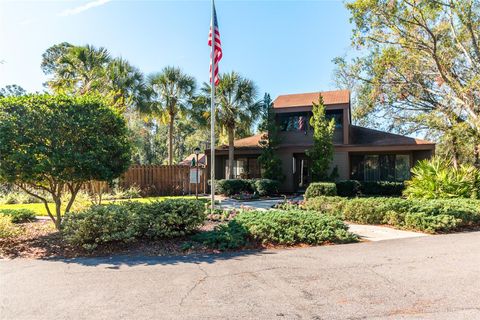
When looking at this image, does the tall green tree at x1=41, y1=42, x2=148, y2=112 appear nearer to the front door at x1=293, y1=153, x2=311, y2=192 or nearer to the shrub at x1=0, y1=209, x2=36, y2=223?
the shrub at x1=0, y1=209, x2=36, y2=223

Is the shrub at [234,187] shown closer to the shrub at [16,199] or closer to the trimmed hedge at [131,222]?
the shrub at [16,199]

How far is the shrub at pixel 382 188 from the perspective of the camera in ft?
57.0

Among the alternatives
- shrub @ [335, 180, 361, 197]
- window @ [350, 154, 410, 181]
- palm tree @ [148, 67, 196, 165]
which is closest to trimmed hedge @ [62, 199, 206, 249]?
shrub @ [335, 180, 361, 197]

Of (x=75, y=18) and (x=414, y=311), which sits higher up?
(x=75, y=18)

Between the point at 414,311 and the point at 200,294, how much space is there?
8.30ft

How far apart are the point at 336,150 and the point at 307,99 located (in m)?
4.36

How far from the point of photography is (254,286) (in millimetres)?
4125

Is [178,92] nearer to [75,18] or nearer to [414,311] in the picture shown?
[75,18]

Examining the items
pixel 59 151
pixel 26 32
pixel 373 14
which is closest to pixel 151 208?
pixel 59 151

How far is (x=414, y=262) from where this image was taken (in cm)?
523

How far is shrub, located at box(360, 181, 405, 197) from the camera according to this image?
17359 millimetres

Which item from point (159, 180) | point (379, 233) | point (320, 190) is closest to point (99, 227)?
point (379, 233)

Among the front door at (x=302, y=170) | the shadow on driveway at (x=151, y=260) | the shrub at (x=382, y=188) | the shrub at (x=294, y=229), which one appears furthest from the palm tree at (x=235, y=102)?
the shadow on driveway at (x=151, y=260)

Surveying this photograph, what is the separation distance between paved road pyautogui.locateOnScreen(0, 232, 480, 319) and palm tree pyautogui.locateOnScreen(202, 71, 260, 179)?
1329 centimetres
